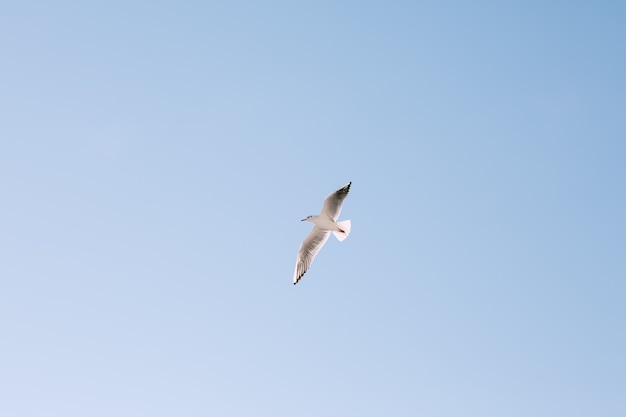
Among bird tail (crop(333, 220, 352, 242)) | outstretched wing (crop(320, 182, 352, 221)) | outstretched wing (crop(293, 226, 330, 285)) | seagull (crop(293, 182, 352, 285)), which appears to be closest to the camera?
outstretched wing (crop(320, 182, 352, 221))

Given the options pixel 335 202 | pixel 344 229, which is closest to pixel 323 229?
pixel 344 229

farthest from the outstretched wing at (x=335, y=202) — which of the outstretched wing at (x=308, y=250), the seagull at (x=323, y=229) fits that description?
the outstretched wing at (x=308, y=250)

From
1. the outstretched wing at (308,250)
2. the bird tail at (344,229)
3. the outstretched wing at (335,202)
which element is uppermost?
the outstretched wing at (335,202)

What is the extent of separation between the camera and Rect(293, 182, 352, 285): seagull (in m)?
30.9

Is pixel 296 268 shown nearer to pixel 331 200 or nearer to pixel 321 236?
pixel 321 236

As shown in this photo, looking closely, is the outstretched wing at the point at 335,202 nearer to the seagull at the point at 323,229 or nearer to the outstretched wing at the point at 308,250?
the seagull at the point at 323,229

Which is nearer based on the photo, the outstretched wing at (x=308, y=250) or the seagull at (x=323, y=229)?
the seagull at (x=323, y=229)

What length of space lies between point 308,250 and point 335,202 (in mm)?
3178

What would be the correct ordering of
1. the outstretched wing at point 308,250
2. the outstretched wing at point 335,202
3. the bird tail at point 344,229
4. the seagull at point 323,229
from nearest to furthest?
1. the outstretched wing at point 335,202
2. the seagull at point 323,229
3. the bird tail at point 344,229
4. the outstretched wing at point 308,250

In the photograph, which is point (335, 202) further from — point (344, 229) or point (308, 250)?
point (308, 250)

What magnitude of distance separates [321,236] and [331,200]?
8.36 ft

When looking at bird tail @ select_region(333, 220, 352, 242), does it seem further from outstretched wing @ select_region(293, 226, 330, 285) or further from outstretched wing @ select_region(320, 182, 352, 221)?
outstretched wing @ select_region(293, 226, 330, 285)

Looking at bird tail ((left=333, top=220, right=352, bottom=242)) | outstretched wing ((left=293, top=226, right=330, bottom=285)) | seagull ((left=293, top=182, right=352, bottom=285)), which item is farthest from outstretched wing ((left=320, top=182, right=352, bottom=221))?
outstretched wing ((left=293, top=226, right=330, bottom=285))

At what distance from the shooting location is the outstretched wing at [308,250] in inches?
1294
